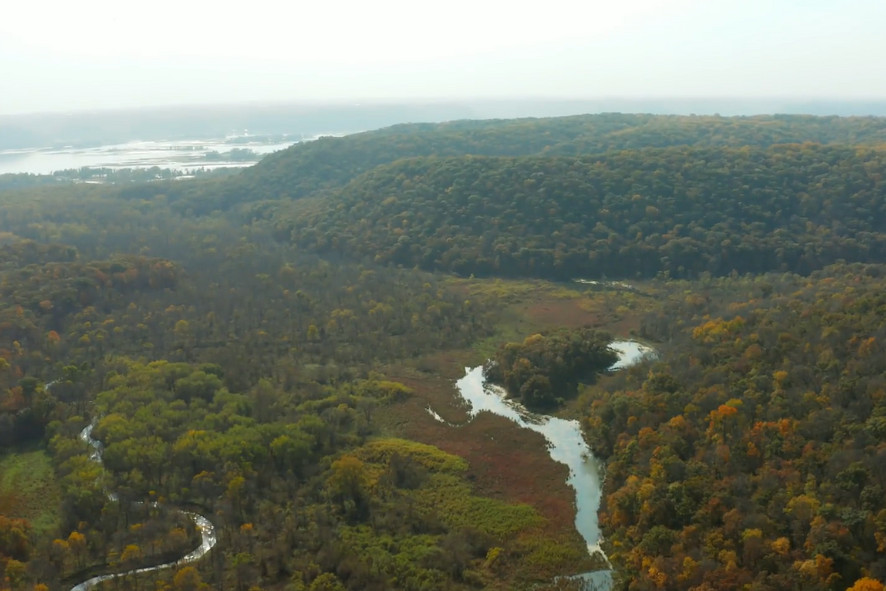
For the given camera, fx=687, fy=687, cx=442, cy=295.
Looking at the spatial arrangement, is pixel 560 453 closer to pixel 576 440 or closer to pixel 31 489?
pixel 576 440

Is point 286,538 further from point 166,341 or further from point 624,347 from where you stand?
point 624,347

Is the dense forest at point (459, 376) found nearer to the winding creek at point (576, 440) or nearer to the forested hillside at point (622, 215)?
the forested hillside at point (622, 215)

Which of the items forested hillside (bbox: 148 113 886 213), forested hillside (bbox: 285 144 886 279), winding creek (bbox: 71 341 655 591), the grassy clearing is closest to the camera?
winding creek (bbox: 71 341 655 591)

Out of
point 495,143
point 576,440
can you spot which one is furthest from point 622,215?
point 495,143

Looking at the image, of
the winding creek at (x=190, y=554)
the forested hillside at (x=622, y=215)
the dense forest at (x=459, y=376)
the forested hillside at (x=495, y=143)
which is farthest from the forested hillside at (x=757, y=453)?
the forested hillside at (x=495, y=143)

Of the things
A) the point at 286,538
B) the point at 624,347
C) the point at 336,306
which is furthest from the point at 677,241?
the point at 286,538

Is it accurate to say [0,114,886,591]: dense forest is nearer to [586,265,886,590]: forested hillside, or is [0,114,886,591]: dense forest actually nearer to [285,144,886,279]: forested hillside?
[586,265,886,590]: forested hillside

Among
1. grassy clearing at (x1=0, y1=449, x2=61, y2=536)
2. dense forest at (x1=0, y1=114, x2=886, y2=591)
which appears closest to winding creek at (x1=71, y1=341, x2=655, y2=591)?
dense forest at (x1=0, y1=114, x2=886, y2=591)

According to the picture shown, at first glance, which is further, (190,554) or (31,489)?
(31,489)
